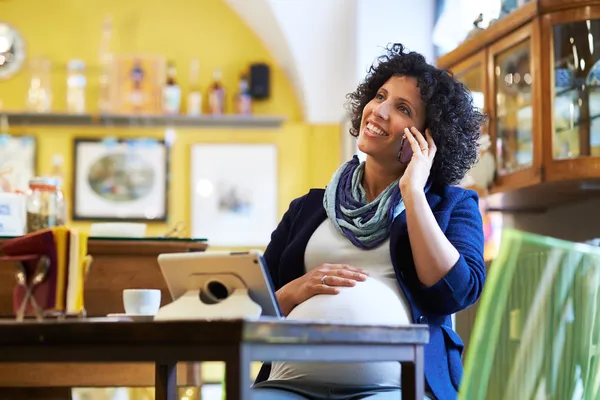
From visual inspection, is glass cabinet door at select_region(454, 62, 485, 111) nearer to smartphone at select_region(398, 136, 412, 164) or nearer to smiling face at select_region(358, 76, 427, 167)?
smiling face at select_region(358, 76, 427, 167)

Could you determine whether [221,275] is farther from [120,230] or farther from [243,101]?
[243,101]

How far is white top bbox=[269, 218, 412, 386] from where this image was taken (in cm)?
191

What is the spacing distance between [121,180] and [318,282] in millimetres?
5206

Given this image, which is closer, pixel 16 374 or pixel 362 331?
pixel 362 331

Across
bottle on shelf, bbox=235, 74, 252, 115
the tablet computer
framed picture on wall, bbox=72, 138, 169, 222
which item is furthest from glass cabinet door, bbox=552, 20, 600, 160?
framed picture on wall, bbox=72, 138, 169, 222

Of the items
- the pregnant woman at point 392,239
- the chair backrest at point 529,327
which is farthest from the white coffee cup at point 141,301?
the chair backrest at point 529,327

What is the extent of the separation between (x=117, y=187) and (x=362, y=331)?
5.79 m

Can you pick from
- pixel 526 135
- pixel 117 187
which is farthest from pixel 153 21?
pixel 526 135

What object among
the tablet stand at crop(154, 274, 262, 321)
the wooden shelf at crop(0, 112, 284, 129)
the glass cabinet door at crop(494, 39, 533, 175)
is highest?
the wooden shelf at crop(0, 112, 284, 129)

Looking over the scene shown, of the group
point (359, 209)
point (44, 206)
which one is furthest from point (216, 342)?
point (44, 206)

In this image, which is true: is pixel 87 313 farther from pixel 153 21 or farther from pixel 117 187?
pixel 153 21

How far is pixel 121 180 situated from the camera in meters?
7.03

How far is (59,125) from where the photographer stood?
7.00 meters

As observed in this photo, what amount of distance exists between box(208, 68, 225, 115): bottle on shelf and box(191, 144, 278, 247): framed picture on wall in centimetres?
27
